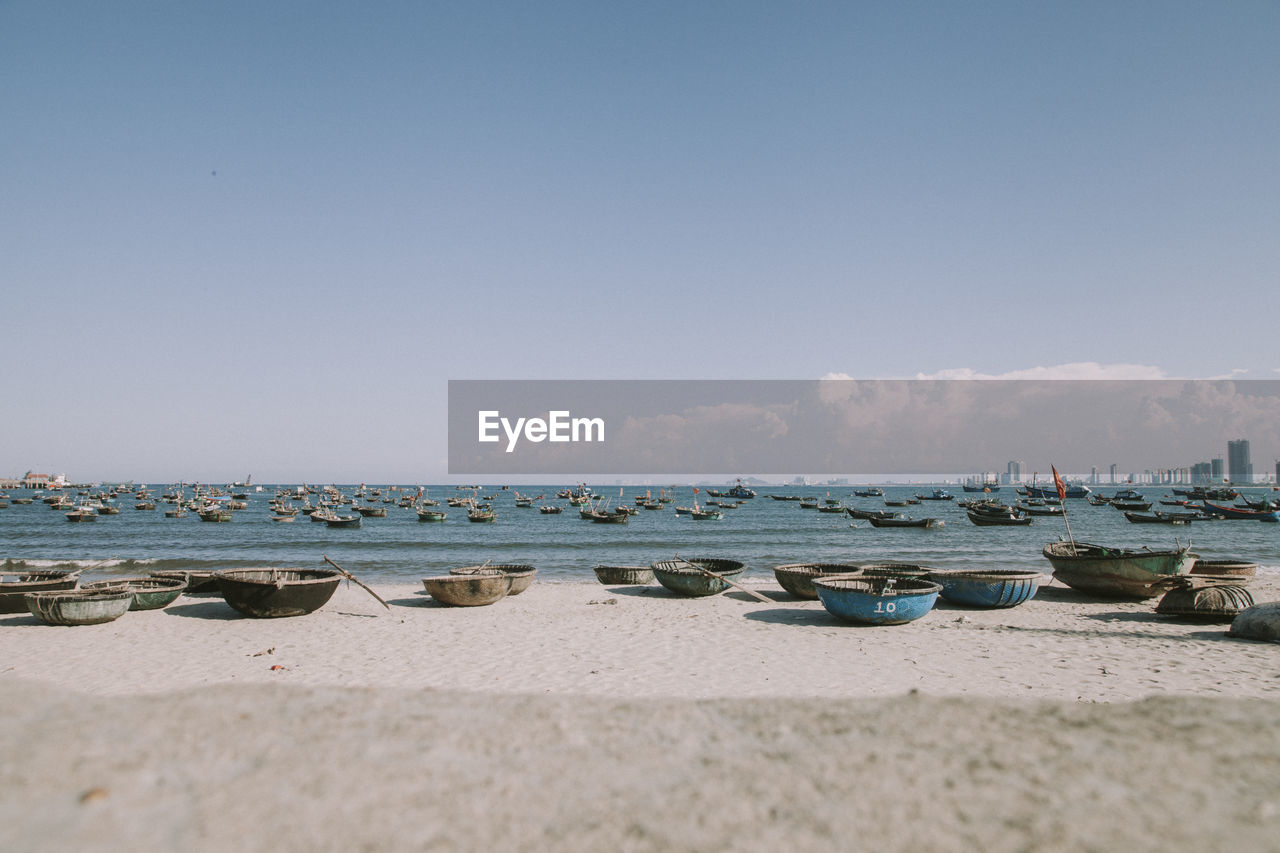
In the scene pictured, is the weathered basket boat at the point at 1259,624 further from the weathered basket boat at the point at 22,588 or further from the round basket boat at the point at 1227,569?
the weathered basket boat at the point at 22,588

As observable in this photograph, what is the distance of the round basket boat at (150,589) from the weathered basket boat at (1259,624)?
78.1 ft

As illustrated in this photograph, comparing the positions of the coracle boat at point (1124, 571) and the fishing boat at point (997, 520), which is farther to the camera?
the fishing boat at point (997, 520)

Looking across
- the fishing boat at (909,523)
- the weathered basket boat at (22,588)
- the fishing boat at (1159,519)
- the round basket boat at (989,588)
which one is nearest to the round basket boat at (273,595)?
the weathered basket boat at (22,588)

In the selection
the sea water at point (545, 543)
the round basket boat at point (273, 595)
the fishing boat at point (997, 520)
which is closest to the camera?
the round basket boat at point (273, 595)

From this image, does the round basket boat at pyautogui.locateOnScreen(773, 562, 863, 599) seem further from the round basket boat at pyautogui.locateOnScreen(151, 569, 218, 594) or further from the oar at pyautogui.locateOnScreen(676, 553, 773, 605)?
the round basket boat at pyautogui.locateOnScreen(151, 569, 218, 594)

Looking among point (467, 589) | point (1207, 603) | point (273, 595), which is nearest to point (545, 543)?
point (467, 589)

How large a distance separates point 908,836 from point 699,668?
7040mm

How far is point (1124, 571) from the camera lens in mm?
18453

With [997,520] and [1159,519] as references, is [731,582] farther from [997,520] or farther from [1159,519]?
[1159,519]

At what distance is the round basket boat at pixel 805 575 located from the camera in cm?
1880

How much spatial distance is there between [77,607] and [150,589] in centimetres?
204

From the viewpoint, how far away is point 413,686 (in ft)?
35.4

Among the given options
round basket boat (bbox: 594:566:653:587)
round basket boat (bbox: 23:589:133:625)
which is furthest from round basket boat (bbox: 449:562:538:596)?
round basket boat (bbox: 23:589:133:625)

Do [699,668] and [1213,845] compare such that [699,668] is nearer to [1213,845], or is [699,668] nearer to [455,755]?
[455,755]
